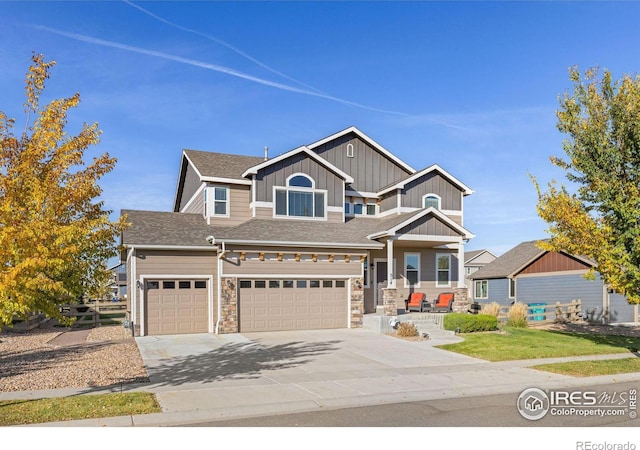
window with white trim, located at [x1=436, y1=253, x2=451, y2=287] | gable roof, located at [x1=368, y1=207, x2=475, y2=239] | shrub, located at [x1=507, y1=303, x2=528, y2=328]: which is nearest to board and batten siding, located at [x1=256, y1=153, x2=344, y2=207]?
gable roof, located at [x1=368, y1=207, x2=475, y2=239]

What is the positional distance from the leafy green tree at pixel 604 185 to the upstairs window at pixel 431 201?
1065 centimetres

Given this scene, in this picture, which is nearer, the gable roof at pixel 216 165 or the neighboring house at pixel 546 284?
the gable roof at pixel 216 165

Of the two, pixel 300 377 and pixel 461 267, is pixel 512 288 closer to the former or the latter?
pixel 461 267

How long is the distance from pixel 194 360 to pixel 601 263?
12.1 meters

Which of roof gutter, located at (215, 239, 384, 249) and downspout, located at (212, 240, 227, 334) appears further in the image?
roof gutter, located at (215, 239, 384, 249)

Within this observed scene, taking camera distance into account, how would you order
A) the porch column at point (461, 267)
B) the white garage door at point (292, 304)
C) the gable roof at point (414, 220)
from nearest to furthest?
the white garage door at point (292, 304) < the gable roof at point (414, 220) < the porch column at point (461, 267)

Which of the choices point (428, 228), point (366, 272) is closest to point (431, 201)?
point (428, 228)

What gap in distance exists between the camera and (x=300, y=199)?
25.8 meters

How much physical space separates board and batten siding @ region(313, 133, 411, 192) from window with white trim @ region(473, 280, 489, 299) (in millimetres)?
15656

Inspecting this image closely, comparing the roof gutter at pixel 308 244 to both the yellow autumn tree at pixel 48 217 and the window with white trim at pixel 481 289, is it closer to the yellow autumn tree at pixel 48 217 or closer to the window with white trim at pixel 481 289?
the yellow autumn tree at pixel 48 217

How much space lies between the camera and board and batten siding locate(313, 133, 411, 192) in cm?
2809

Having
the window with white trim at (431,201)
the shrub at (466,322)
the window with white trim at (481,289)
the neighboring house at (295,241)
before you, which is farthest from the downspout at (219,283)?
the window with white trim at (481,289)

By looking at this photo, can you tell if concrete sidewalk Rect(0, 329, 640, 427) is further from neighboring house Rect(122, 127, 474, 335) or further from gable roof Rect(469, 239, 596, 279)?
gable roof Rect(469, 239, 596, 279)

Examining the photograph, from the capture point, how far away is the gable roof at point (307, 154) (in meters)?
24.5
